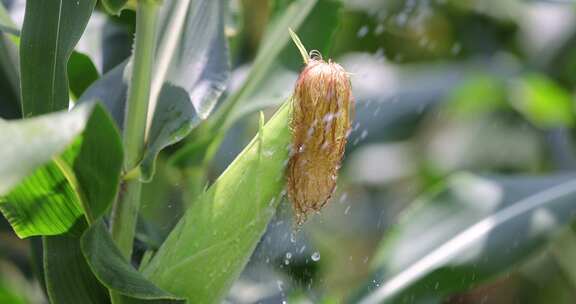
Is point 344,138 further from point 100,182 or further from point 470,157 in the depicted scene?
point 470,157

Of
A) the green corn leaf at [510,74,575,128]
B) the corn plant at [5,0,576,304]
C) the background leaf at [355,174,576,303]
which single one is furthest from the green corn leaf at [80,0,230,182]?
the green corn leaf at [510,74,575,128]

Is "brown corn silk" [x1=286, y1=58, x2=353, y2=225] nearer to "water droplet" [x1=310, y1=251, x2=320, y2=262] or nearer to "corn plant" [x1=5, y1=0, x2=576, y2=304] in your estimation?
"corn plant" [x1=5, y1=0, x2=576, y2=304]

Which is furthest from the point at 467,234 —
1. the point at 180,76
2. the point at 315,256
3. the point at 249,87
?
the point at 180,76

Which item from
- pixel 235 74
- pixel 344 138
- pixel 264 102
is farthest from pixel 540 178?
pixel 344 138

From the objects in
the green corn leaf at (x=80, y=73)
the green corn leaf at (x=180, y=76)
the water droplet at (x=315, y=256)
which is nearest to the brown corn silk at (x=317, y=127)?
the green corn leaf at (x=180, y=76)

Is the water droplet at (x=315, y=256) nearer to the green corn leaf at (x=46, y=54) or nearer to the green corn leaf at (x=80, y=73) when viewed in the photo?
the green corn leaf at (x=80, y=73)

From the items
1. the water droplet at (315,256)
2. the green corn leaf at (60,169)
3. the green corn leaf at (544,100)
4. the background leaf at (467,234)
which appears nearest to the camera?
the green corn leaf at (60,169)
